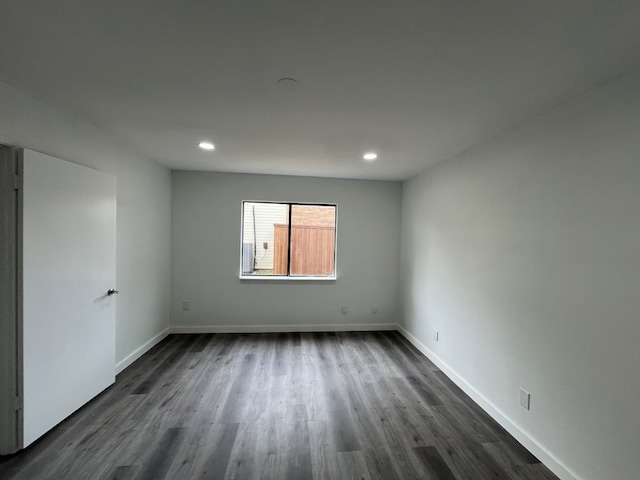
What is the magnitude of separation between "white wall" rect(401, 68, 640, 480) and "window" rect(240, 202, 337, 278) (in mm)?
2026

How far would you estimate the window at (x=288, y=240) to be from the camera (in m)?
4.34

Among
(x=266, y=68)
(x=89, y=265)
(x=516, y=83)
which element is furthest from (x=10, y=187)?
(x=516, y=83)

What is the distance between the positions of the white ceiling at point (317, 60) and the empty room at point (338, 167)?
1 cm

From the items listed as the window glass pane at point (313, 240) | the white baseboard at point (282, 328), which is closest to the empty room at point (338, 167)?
the white baseboard at point (282, 328)

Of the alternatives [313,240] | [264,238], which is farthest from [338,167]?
[264,238]

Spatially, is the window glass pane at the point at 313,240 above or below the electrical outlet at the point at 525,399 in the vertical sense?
above

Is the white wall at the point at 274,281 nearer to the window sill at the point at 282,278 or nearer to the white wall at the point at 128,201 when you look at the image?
the window sill at the point at 282,278

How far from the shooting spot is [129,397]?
2.52m

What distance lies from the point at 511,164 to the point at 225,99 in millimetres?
2165

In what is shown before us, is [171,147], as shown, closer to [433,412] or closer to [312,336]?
[312,336]

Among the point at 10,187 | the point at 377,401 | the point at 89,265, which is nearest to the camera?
the point at 10,187

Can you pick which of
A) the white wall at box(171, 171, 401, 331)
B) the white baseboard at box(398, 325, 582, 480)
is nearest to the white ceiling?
the white wall at box(171, 171, 401, 331)

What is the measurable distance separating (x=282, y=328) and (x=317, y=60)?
366cm

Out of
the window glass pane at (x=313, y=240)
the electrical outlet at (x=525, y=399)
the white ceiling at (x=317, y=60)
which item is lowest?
the electrical outlet at (x=525, y=399)
